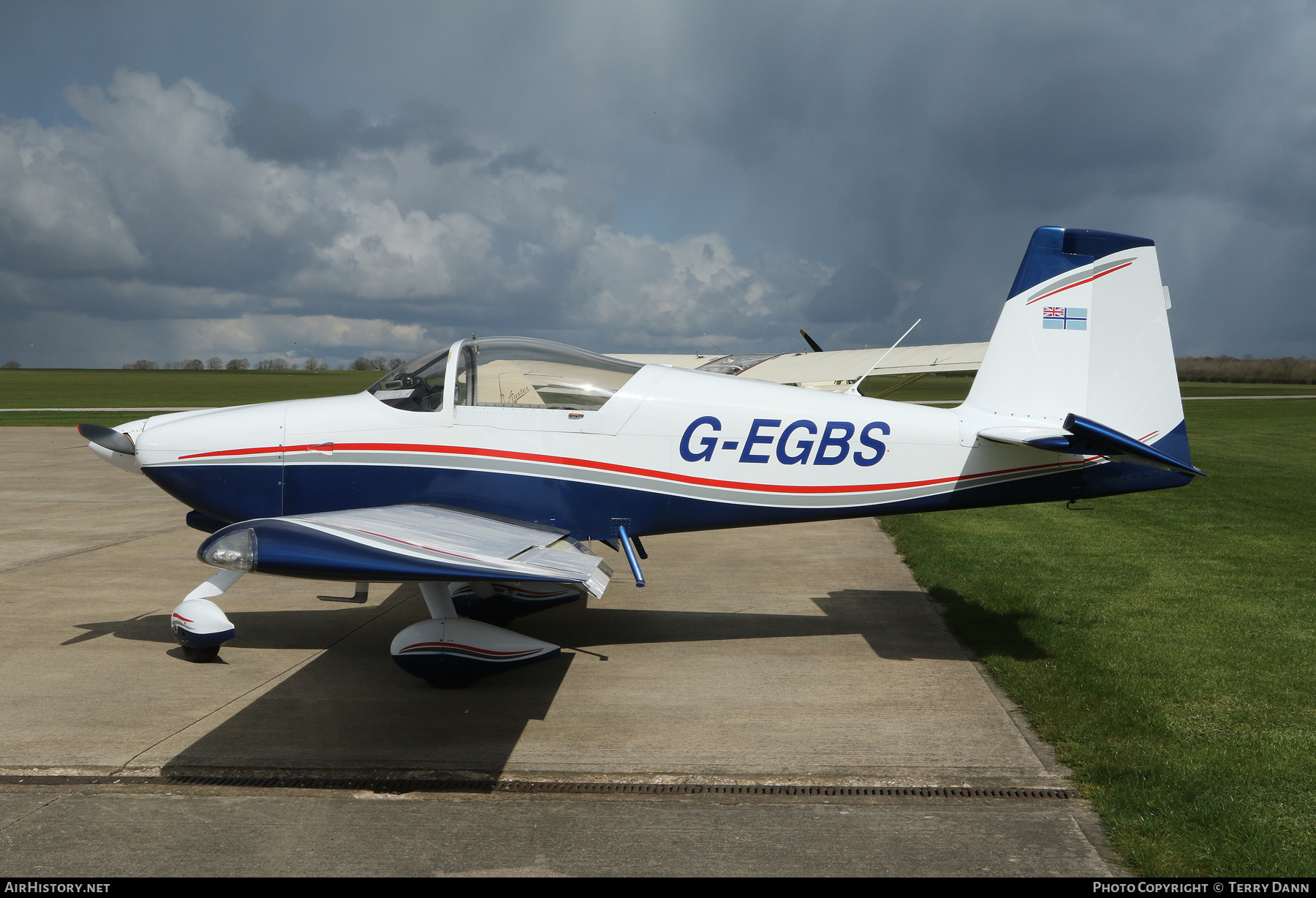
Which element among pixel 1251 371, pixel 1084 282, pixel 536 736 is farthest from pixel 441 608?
pixel 1251 371

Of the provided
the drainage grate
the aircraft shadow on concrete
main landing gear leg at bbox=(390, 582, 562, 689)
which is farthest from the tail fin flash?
main landing gear leg at bbox=(390, 582, 562, 689)

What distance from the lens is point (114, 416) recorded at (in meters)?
30.5

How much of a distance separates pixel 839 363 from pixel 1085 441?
1864cm

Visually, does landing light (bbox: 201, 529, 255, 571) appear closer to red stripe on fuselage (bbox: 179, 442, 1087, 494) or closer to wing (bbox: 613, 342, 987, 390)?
red stripe on fuselage (bbox: 179, 442, 1087, 494)

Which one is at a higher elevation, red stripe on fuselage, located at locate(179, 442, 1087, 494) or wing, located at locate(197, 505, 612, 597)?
red stripe on fuselage, located at locate(179, 442, 1087, 494)

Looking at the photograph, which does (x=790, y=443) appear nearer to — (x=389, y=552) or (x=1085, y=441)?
(x=1085, y=441)

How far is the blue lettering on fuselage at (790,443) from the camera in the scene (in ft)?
17.7

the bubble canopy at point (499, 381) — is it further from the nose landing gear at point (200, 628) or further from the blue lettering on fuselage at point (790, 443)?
the nose landing gear at point (200, 628)

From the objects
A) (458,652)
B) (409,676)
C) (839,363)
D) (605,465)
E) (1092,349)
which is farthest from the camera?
(839,363)

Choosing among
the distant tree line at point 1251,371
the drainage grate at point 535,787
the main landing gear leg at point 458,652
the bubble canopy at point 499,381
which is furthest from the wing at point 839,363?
the distant tree line at point 1251,371

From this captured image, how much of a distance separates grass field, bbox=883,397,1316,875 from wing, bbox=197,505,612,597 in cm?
260

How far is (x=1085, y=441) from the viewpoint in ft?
17.1

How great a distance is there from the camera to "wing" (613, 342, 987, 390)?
2105cm

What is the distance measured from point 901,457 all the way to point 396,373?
11.3ft
